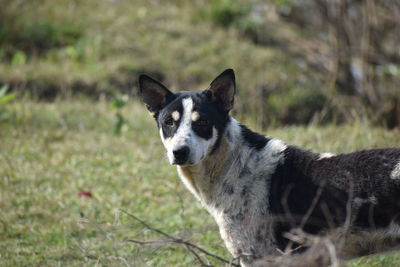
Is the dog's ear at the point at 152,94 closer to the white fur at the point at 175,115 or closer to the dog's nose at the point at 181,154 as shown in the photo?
the white fur at the point at 175,115

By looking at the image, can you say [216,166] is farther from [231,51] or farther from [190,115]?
[231,51]

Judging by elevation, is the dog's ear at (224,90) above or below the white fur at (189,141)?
above

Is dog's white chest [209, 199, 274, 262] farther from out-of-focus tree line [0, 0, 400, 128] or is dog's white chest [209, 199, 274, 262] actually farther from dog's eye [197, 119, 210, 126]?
out-of-focus tree line [0, 0, 400, 128]

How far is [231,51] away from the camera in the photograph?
9.44 meters

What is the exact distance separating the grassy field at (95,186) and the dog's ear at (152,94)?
2.61ft

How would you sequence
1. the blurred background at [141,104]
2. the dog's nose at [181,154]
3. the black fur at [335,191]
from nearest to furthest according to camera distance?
1. the black fur at [335,191]
2. the dog's nose at [181,154]
3. the blurred background at [141,104]

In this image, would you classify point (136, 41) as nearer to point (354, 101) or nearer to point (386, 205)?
point (354, 101)

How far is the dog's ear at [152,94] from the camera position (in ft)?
13.6

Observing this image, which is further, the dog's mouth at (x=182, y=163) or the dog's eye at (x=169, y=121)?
the dog's eye at (x=169, y=121)

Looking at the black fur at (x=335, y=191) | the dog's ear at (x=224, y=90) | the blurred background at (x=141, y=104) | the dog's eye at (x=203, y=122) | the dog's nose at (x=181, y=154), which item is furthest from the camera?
the blurred background at (x=141, y=104)

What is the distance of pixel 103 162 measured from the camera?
20.9 feet

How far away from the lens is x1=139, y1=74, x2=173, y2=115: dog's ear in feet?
13.6

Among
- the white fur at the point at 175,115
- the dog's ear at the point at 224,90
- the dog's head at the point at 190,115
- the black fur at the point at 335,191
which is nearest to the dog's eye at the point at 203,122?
the dog's head at the point at 190,115

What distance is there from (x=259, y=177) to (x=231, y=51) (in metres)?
5.84
